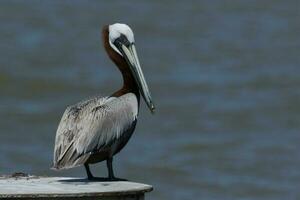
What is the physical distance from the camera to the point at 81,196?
6133 millimetres

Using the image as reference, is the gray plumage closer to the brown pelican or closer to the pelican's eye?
the brown pelican

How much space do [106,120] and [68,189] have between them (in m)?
0.80

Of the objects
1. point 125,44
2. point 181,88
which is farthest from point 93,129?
point 181,88

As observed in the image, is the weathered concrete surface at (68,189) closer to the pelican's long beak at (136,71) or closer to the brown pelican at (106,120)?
the brown pelican at (106,120)

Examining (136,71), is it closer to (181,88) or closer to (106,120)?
(106,120)

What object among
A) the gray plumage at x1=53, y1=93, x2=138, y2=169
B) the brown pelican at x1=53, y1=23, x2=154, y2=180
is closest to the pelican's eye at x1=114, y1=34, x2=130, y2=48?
the brown pelican at x1=53, y1=23, x2=154, y2=180

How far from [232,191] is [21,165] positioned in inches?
105

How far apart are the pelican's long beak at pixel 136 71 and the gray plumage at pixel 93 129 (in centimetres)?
7

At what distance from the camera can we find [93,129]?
22.5 feet

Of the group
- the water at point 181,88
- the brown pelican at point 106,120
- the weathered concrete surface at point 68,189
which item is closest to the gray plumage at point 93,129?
the brown pelican at point 106,120

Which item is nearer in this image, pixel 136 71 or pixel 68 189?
pixel 68 189

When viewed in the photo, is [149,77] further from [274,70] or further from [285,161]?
[285,161]

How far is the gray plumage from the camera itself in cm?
672

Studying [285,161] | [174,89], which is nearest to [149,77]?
[174,89]
